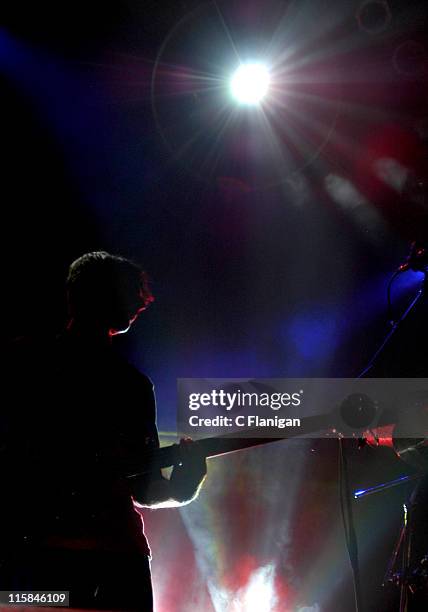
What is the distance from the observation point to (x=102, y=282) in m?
1.95

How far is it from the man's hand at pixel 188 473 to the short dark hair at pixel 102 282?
571mm

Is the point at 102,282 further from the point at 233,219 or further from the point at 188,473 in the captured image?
the point at 233,219

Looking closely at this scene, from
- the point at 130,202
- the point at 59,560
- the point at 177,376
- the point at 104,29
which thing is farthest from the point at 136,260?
the point at 59,560

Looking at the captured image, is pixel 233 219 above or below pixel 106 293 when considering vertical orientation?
above

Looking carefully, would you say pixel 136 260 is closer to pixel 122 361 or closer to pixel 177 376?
pixel 177 376

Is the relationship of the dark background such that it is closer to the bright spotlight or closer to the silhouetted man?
the bright spotlight

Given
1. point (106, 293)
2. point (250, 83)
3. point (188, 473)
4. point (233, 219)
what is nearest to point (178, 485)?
point (188, 473)

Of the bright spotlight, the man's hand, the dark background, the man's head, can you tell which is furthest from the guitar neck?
the bright spotlight

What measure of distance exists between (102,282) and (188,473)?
2.51 ft

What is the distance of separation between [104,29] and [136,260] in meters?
1.09

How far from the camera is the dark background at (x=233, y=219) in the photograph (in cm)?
247

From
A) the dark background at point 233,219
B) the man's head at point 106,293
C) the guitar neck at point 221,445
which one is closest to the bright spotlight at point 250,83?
the dark background at point 233,219

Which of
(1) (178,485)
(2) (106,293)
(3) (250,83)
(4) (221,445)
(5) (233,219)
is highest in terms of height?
(3) (250,83)

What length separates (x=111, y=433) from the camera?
1646 millimetres
